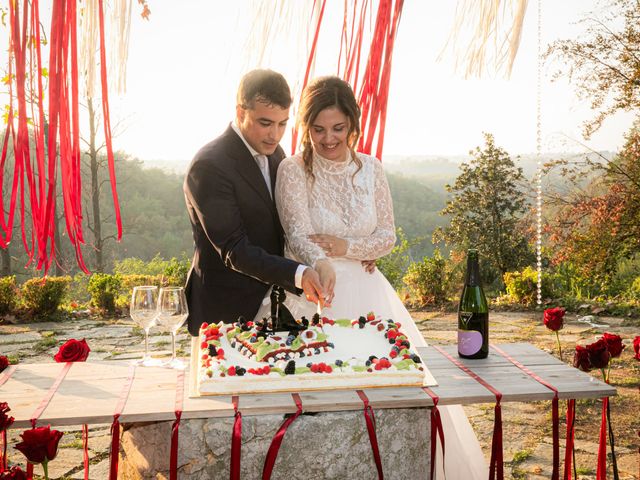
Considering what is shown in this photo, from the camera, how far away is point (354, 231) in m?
2.57

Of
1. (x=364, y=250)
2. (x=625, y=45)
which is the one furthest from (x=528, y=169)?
(x=364, y=250)

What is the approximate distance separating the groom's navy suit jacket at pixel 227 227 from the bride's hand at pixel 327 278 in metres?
0.15

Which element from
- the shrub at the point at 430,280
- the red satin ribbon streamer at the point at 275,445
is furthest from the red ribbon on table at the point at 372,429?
the shrub at the point at 430,280

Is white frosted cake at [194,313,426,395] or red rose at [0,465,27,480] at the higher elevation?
white frosted cake at [194,313,426,395]

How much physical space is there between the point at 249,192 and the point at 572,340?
4151 mm

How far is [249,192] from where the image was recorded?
2.43 meters

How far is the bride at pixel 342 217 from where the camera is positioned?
95.7 inches

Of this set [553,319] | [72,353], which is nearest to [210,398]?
[72,353]

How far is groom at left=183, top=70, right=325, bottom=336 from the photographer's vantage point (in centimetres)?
229

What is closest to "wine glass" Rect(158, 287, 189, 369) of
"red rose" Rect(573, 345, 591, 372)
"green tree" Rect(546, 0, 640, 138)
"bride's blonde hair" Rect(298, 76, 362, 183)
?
"bride's blonde hair" Rect(298, 76, 362, 183)

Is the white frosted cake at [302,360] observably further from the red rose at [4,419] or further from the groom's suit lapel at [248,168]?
the groom's suit lapel at [248,168]

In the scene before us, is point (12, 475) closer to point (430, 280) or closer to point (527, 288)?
point (430, 280)

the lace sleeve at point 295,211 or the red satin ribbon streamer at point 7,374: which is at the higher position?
the lace sleeve at point 295,211

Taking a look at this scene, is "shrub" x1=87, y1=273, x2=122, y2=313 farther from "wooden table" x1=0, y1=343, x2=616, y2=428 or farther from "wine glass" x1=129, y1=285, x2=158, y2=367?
"wine glass" x1=129, y1=285, x2=158, y2=367
